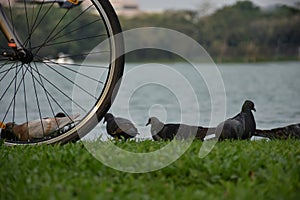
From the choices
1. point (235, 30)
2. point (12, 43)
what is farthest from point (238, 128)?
point (235, 30)

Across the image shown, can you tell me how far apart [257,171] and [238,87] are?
6743mm

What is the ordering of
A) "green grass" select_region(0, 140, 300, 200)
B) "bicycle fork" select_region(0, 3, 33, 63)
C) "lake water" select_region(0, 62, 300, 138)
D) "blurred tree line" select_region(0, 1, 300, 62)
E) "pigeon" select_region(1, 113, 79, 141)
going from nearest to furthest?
"green grass" select_region(0, 140, 300, 200) < "bicycle fork" select_region(0, 3, 33, 63) < "pigeon" select_region(1, 113, 79, 141) < "lake water" select_region(0, 62, 300, 138) < "blurred tree line" select_region(0, 1, 300, 62)

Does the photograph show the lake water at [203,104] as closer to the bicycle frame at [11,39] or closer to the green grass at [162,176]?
the bicycle frame at [11,39]

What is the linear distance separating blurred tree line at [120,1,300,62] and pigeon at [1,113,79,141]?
10575mm

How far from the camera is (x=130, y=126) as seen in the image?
124 inches

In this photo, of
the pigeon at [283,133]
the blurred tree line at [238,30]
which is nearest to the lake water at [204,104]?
the pigeon at [283,133]

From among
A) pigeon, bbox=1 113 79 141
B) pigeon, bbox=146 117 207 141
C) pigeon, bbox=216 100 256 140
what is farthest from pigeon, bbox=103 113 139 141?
pigeon, bbox=216 100 256 140

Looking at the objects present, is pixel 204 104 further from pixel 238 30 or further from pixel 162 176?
pixel 238 30

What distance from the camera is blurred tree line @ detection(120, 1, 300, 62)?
14172mm

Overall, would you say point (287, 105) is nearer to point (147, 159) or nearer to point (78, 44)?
point (147, 159)

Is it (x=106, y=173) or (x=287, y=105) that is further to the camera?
(x=287, y=105)

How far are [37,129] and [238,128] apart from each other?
108 centimetres

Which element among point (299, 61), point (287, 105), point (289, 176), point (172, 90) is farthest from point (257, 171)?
point (299, 61)

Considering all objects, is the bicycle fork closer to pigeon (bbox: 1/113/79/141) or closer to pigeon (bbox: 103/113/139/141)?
pigeon (bbox: 1/113/79/141)
